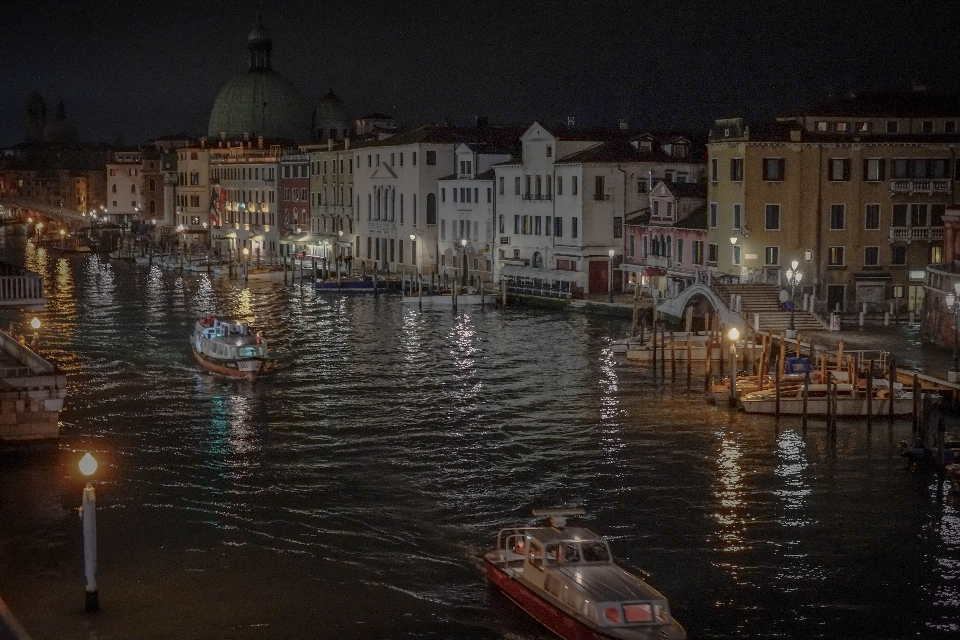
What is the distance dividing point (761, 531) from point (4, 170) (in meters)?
181

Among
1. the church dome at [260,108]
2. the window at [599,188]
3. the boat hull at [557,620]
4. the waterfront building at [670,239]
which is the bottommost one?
the boat hull at [557,620]

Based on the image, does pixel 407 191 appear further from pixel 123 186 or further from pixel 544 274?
pixel 123 186

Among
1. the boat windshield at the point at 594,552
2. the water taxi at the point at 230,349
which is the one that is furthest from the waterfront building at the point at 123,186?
the boat windshield at the point at 594,552

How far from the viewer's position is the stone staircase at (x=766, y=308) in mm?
41156

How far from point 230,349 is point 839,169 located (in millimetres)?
21671

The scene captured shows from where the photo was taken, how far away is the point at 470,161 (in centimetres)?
6725

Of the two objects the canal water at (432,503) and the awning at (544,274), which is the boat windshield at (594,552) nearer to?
the canal water at (432,503)

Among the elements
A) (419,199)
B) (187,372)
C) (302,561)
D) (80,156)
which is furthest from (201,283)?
(80,156)

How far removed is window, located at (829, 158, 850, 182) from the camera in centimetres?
4747

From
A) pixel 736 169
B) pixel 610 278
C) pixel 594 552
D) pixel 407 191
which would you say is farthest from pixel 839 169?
pixel 594 552

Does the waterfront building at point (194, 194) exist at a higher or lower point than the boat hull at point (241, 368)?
higher

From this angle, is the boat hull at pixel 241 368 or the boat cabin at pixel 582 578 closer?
the boat cabin at pixel 582 578

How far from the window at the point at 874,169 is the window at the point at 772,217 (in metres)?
3.32

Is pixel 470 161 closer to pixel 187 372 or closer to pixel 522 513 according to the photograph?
pixel 187 372
